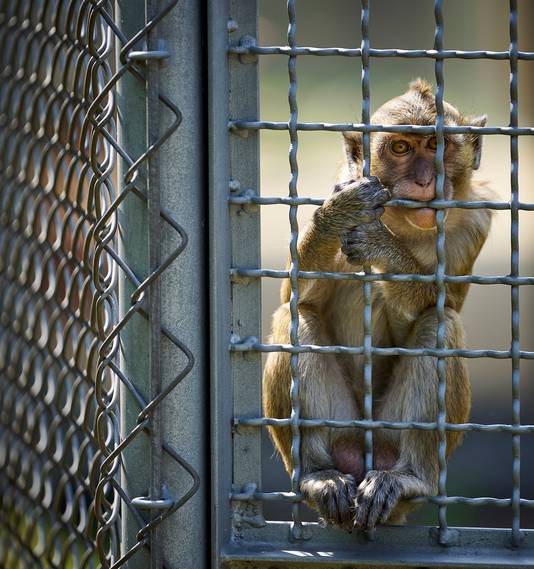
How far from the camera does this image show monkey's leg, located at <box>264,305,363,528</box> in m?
3.13

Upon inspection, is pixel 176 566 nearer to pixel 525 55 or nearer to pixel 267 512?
pixel 525 55

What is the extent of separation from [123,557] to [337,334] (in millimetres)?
1580

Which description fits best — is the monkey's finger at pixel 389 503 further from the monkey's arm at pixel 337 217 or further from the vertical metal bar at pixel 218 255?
the monkey's arm at pixel 337 217

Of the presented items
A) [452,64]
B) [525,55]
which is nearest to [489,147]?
[452,64]

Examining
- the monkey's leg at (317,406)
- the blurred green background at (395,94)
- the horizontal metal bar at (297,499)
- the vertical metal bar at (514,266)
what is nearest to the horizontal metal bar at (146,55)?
the vertical metal bar at (514,266)

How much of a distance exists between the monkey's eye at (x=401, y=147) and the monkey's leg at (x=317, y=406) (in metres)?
0.72

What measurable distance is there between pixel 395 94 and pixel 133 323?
15.0ft

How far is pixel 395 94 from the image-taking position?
21.8 feet

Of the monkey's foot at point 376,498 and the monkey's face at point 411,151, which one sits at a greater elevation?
the monkey's face at point 411,151

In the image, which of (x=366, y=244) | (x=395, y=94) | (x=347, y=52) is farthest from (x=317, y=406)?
Result: (x=395, y=94)

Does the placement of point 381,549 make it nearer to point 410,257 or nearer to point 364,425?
point 364,425

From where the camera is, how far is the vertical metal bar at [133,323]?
2549 mm

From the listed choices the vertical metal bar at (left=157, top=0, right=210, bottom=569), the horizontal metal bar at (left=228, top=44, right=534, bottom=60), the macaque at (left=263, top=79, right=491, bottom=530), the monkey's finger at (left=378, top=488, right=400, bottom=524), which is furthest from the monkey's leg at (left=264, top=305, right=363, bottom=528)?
the horizontal metal bar at (left=228, top=44, right=534, bottom=60)

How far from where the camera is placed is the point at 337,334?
3.74 metres
